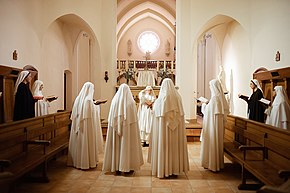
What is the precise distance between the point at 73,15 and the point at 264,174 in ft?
29.6

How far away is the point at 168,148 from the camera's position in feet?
18.5

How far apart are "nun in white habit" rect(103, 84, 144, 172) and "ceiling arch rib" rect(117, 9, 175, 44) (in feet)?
48.8

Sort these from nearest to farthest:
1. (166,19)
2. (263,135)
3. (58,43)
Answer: (263,135) → (58,43) → (166,19)

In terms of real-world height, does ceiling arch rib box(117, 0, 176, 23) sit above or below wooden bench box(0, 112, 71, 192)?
above

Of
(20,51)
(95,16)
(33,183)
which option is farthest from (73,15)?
(33,183)

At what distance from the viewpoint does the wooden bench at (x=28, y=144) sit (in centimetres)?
449

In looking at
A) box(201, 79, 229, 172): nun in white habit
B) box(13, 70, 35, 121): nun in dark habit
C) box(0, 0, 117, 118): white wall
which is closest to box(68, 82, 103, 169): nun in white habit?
box(13, 70, 35, 121): nun in dark habit

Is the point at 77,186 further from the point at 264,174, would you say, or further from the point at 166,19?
the point at 166,19

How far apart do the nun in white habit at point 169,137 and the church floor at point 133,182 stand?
25 cm

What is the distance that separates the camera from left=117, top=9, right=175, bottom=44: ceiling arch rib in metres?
20.2

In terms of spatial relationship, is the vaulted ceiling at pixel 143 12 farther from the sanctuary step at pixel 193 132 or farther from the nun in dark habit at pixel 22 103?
the nun in dark habit at pixel 22 103

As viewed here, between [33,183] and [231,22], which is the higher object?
[231,22]

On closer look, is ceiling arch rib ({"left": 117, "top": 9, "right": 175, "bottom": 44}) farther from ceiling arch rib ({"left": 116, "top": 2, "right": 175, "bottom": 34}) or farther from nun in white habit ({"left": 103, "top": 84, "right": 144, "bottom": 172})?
nun in white habit ({"left": 103, "top": 84, "right": 144, "bottom": 172})

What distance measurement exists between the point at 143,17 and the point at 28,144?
17.5 m
